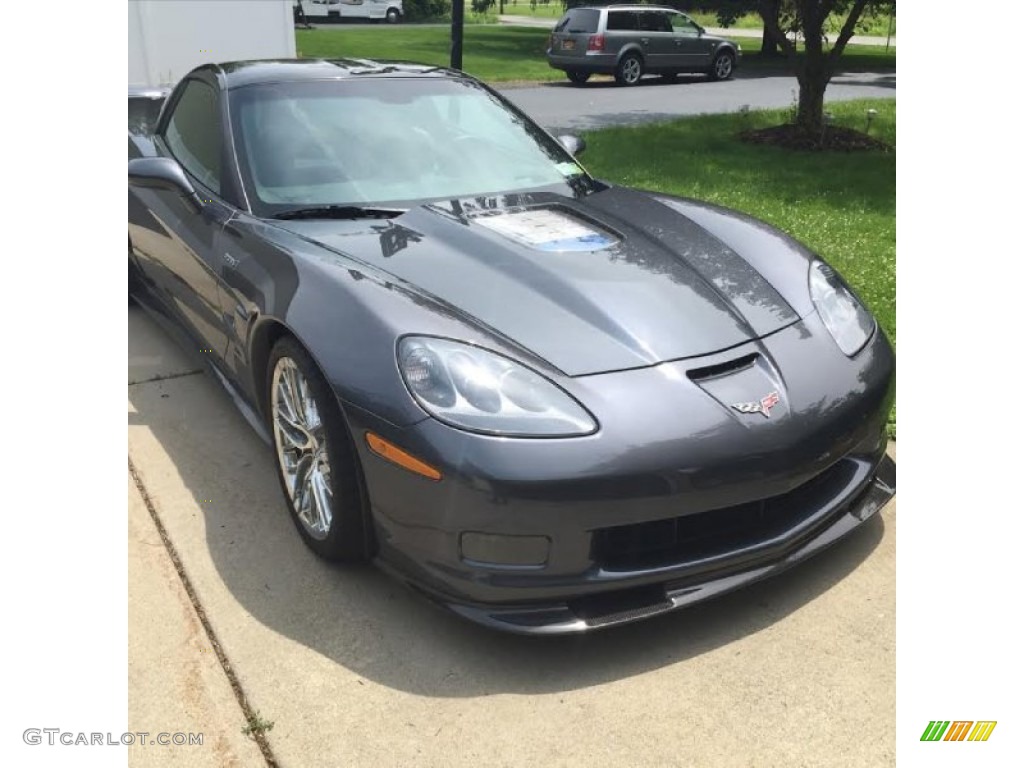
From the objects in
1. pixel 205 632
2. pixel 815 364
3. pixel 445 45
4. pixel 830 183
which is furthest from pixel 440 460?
pixel 445 45

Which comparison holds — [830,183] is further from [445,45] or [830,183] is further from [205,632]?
[445,45]

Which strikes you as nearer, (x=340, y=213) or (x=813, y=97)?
(x=340, y=213)

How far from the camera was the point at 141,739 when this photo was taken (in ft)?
7.29

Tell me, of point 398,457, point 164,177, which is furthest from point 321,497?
point 164,177

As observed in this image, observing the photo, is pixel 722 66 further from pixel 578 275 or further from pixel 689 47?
pixel 578 275

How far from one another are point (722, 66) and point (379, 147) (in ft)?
59.6

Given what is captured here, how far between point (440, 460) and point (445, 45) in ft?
77.9

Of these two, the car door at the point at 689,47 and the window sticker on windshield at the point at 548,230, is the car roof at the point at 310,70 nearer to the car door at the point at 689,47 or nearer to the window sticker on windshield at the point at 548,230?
the window sticker on windshield at the point at 548,230

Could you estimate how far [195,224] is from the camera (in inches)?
142

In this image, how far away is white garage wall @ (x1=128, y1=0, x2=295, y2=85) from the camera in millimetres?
11672

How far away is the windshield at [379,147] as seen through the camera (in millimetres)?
3406

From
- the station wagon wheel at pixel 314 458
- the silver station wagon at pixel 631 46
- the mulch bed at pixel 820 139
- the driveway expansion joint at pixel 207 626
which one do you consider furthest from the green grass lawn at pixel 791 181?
the silver station wagon at pixel 631 46

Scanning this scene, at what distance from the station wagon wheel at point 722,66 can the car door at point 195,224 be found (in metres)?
17.3

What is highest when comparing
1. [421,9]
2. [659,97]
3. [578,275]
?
[421,9]
